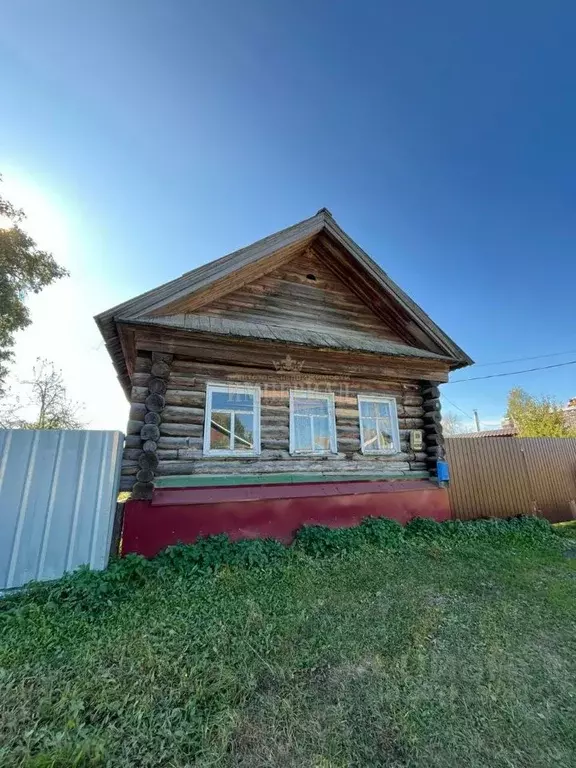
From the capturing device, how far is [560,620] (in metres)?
4.40

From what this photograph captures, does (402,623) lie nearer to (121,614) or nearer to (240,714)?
(240,714)

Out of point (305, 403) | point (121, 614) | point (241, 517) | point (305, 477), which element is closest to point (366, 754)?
point (121, 614)

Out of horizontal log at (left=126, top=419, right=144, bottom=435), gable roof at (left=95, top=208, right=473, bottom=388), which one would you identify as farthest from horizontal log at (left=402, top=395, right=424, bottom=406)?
horizontal log at (left=126, top=419, right=144, bottom=435)

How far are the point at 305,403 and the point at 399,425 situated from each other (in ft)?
8.40

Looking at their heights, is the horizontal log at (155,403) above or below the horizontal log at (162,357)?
below

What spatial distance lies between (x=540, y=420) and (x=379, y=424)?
653 inches

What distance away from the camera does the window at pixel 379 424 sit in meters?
8.25

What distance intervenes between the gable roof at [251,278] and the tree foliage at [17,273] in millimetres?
8939

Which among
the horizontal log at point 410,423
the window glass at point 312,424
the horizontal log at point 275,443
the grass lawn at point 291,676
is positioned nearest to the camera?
the grass lawn at point 291,676

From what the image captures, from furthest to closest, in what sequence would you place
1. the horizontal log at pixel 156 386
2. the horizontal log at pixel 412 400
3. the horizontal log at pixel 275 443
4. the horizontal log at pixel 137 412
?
the horizontal log at pixel 412 400 → the horizontal log at pixel 275 443 → the horizontal log at pixel 156 386 → the horizontal log at pixel 137 412

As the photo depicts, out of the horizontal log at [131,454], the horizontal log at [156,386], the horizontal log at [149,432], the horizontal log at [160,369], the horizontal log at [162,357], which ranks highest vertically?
the horizontal log at [162,357]

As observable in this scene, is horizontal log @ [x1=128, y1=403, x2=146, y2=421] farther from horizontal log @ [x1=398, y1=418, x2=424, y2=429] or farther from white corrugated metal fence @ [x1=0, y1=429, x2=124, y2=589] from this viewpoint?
horizontal log @ [x1=398, y1=418, x2=424, y2=429]

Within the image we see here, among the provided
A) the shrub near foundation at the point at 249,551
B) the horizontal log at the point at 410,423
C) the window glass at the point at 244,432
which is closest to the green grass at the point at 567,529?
the shrub near foundation at the point at 249,551

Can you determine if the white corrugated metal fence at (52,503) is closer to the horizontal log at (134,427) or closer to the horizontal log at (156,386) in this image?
the horizontal log at (134,427)
